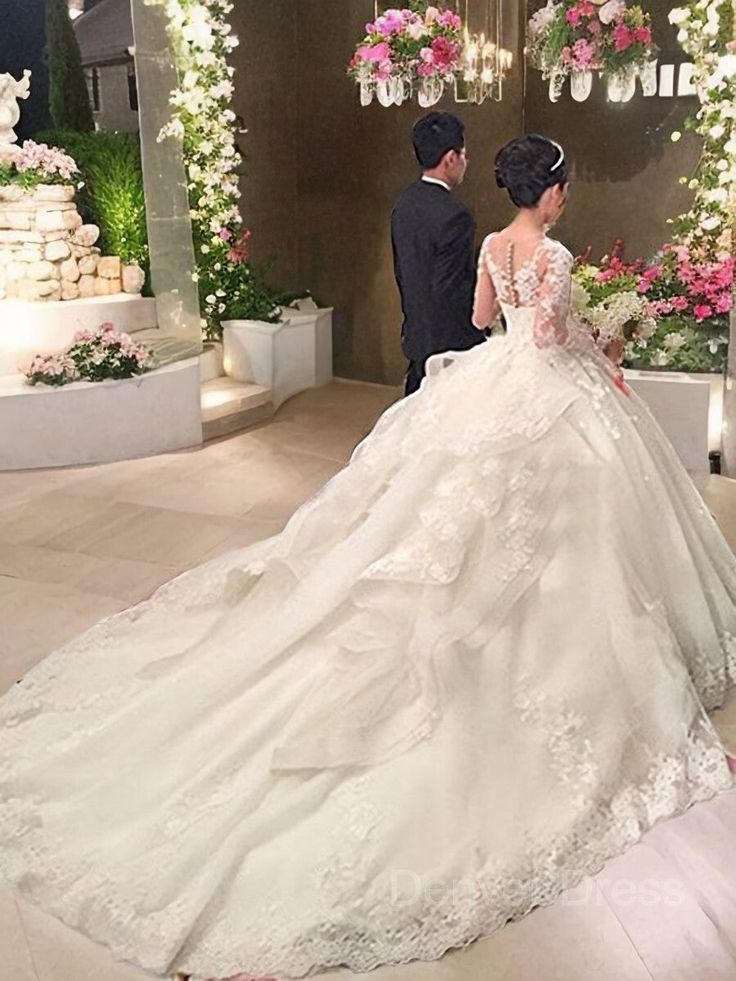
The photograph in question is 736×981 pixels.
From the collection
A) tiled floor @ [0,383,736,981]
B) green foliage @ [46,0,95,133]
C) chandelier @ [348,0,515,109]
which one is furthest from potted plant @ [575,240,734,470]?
green foliage @ [46,0,95,133]

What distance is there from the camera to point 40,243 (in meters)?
7.39

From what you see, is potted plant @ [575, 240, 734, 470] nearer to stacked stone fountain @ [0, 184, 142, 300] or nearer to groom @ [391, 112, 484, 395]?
groom @ [391, 112, 484, 395]

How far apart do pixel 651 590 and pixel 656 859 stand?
30.6 inches

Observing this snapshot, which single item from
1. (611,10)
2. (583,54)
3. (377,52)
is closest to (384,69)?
(377,52)

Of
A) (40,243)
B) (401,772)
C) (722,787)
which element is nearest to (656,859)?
(722,787)

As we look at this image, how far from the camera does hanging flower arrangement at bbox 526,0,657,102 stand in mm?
5758

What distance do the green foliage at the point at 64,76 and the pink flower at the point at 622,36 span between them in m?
4.65

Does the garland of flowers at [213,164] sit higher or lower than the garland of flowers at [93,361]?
higher

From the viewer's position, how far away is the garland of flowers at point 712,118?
5.71m

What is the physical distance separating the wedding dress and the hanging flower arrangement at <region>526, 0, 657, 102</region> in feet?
9.76

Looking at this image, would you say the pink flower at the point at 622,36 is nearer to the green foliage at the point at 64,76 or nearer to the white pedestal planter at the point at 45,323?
the white pedestal planter at the point at 45,323

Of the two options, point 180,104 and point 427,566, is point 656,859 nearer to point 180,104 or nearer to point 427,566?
point 427,566

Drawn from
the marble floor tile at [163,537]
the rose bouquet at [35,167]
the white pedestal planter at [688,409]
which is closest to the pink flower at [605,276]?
the white pedestal planter at [688,409]

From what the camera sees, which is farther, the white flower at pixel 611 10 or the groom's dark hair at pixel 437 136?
the white flower at pixel 611 10
